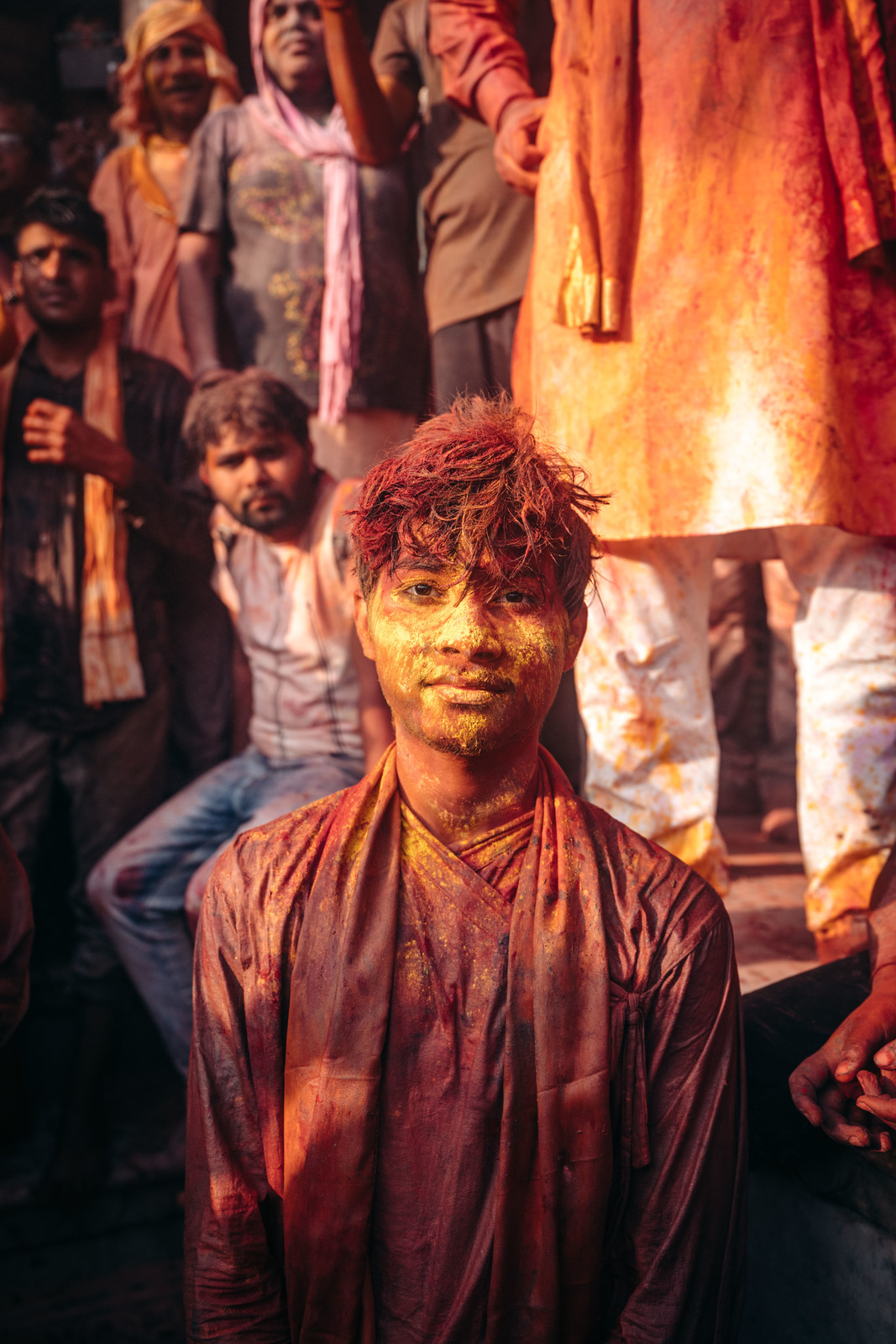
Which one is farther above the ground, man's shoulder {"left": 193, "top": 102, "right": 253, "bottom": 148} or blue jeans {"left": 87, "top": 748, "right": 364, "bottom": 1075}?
man's shoulder {"left": 193, "top": 102, "right": 253, "bottom": 148}

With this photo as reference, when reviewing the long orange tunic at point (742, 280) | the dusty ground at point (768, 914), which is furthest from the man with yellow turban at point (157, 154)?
the dusty ground at point (768, 914)

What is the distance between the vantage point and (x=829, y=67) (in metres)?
2.30

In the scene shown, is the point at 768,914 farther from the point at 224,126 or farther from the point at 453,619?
the point at 224,126

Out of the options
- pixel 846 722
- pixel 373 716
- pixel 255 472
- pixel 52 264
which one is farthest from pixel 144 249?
pixel 846 722

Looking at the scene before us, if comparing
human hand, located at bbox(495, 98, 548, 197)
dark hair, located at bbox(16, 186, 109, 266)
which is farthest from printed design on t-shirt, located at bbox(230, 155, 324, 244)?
human hand, located at bbox(495, 98, 548, 197)

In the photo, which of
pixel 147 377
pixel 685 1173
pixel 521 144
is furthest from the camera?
pixel 147 377

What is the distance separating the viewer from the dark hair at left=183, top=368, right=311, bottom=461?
127 inches

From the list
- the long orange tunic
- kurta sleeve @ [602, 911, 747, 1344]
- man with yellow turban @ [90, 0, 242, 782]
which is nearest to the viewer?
kurta sleeve @ [602, 911, 747, 1344]

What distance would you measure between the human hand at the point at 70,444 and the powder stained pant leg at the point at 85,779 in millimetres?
887

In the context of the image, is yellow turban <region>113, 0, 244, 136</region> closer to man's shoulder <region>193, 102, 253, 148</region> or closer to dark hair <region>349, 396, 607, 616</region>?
man's shoulder <region>193, 102, 253, 148</region>

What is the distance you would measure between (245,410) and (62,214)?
1.37 metres

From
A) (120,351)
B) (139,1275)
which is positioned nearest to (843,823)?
(139,1275)

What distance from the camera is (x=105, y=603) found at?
382 centimetres

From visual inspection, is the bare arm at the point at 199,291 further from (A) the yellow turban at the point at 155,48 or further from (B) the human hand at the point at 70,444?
(A) the yellow turban at the point at 155,48
